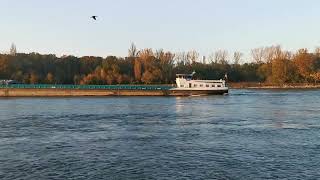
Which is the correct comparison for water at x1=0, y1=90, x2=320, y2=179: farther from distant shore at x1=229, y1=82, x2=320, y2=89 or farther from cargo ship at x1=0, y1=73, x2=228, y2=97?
distant shore at x1=229, y1=82, x2=320, y2=89

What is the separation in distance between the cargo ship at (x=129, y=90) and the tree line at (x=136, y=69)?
32.4 metres

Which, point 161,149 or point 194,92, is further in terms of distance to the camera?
point 194,92

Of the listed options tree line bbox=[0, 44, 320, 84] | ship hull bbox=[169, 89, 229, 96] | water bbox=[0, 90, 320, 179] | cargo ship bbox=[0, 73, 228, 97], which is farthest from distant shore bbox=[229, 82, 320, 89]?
water bbox=[0, 90, 320, 179]

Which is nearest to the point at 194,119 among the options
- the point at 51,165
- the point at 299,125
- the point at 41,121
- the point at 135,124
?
the point at 135,124

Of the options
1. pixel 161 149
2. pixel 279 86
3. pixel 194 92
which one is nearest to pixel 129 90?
pixel 194 92

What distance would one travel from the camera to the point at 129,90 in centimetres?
10562

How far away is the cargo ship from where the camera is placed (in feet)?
335

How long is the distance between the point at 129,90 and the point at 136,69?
4785cm

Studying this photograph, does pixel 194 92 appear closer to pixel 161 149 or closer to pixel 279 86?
pixel 279 86

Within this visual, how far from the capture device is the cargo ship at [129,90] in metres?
102

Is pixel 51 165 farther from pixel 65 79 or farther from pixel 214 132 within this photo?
pixel 65 79

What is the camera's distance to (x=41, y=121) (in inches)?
1820

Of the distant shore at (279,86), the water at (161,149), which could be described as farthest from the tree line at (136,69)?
the water at (161,149)

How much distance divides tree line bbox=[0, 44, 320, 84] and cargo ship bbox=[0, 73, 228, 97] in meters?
32.4
